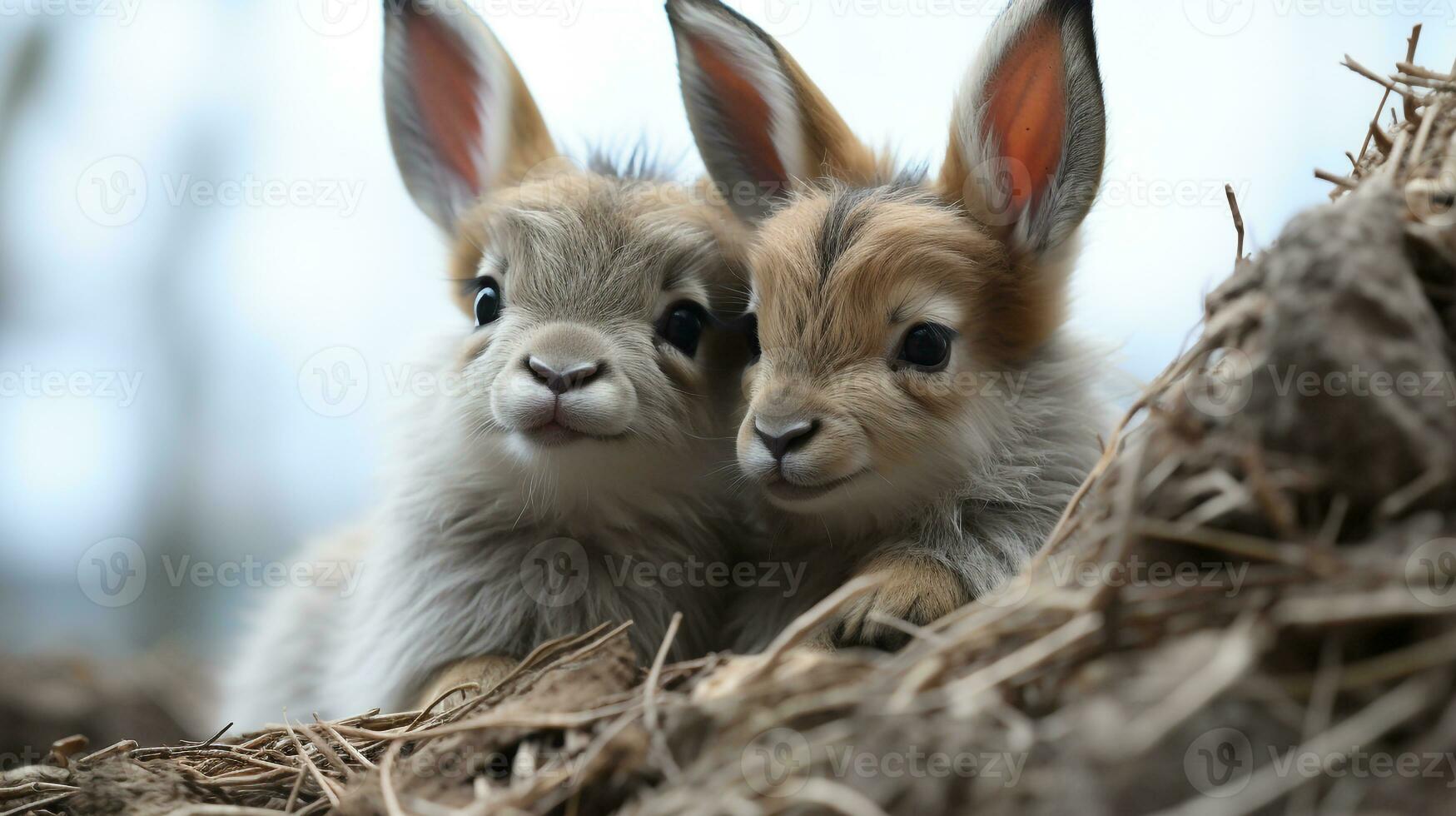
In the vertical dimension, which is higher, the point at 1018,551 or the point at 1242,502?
the point at 1242,502

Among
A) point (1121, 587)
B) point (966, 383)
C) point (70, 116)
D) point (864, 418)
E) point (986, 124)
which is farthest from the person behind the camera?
point (70, 116)

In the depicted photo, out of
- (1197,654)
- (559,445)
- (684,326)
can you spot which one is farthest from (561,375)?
(1197,654)

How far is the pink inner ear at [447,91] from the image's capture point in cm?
310

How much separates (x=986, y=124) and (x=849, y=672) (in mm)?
1577

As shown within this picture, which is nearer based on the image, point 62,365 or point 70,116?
point 62,365

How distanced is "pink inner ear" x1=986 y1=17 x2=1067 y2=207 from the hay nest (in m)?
0.88

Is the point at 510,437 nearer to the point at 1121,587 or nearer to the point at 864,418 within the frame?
the point at 864,418

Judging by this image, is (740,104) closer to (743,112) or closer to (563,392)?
(743,112)

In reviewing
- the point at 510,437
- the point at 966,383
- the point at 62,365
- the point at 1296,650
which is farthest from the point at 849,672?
the point at 62,365

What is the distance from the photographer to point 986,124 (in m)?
2.54

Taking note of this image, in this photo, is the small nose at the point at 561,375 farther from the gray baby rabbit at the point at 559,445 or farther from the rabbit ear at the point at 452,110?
the rabbit ear at the point at 452,110

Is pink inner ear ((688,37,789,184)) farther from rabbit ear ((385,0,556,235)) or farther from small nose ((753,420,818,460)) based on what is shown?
small nose ((753,420,818,460))

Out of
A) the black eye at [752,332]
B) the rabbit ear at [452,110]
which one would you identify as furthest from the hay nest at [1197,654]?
the rabbit ear at [452,110]

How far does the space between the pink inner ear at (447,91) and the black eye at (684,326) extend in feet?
3.08
